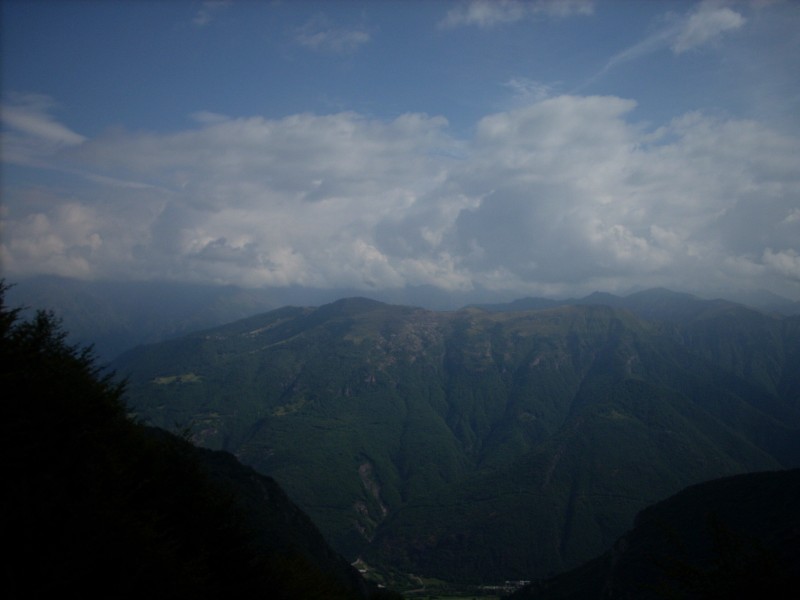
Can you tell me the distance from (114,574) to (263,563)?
1067 cm

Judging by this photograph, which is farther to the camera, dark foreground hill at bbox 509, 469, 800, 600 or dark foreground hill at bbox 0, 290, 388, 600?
dark foreground hill at bbox 509, 469, 800, 600

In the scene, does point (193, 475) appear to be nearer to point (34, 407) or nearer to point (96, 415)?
point (96, 415)

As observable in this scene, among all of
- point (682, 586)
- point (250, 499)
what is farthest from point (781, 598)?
point (250, 499)

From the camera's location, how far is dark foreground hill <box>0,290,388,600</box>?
1563 cm

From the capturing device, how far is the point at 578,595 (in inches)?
4562

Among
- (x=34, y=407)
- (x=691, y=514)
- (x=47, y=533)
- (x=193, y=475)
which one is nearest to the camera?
(x=47, y=533)

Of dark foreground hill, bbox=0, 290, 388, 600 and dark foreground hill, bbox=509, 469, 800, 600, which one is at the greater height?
dark foreground hill, bbox=0, 290, 388, 600

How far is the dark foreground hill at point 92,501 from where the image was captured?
615 inches

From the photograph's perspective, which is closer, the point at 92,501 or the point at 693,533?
the point at 92,501

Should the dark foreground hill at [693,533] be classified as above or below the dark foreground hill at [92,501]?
below

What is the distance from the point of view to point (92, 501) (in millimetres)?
17500

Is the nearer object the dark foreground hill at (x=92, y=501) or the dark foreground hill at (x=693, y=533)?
the dark foreground hill at (x=92, y=501)

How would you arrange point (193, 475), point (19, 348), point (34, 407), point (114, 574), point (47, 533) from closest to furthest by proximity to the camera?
point (47, 533)
point (114, 574)
point (34, 407)
point (19, 348)
point (193, 475)

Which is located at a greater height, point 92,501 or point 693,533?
point 92,501
